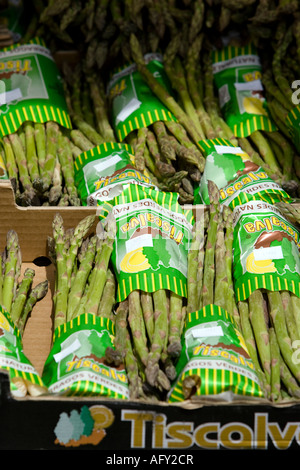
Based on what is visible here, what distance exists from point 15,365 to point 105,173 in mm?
1403

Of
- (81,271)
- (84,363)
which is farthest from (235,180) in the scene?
(84,363)

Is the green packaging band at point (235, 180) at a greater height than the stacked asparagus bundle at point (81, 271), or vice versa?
the green packaging band at point (235, 180)

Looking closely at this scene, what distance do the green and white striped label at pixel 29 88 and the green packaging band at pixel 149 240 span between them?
1.01 meters

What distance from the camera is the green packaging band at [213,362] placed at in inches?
102

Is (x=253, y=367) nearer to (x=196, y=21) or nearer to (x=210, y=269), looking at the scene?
(x=210, y=269)

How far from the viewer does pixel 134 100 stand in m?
4.34

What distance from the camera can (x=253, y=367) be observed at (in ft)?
9.06

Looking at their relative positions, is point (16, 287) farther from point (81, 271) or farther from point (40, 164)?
point (40, 164)

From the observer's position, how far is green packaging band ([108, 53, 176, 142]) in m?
4.19

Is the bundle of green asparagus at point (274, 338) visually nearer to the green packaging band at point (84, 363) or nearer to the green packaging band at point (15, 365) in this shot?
the green packaging band at point (84, 363)

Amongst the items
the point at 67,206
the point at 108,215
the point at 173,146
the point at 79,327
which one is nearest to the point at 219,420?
the point at 79,327

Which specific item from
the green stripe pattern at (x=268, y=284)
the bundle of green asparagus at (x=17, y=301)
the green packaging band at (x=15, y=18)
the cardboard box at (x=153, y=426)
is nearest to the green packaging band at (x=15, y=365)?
the bundle of green asparagus at (x=17, y=301)
